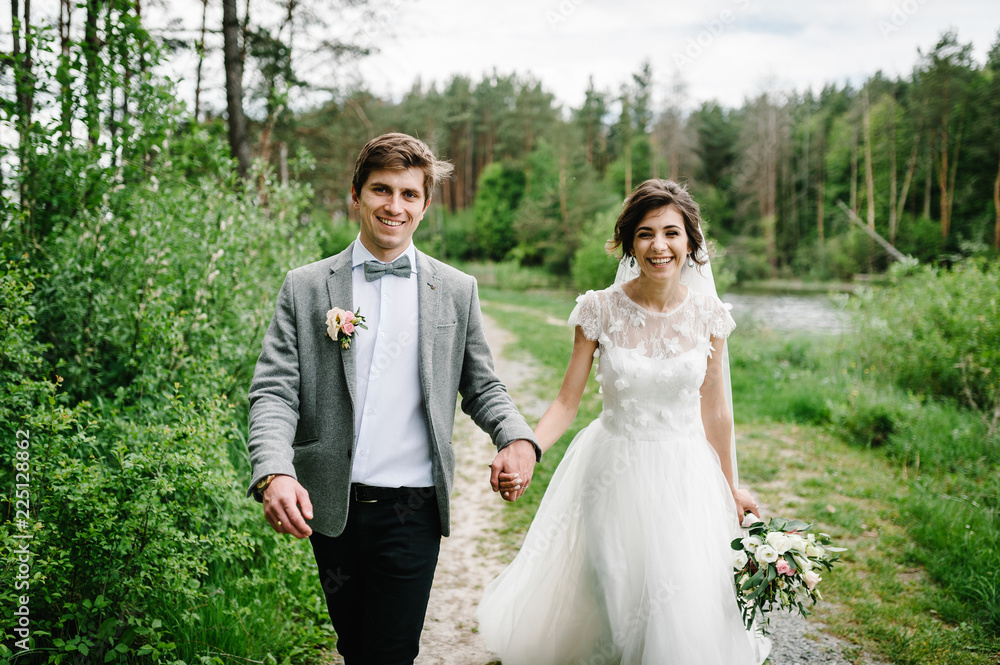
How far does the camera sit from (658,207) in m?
2.69

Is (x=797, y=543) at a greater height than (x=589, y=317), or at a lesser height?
lesser

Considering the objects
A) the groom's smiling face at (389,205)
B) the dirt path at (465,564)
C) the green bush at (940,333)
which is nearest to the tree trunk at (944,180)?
the green bush at (940,333)

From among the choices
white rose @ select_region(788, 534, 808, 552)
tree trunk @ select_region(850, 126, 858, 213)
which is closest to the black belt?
white rose @ select_region(788, 534, 808, 552)

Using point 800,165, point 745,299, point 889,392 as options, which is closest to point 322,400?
point 889,392

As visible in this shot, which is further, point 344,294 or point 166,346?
point 166,346

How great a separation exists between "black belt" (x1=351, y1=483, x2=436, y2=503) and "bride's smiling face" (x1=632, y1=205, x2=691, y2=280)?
57.2 inches

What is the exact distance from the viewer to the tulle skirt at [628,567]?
2.44 metres

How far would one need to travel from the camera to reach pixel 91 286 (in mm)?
3570

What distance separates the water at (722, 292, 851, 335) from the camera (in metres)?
15.2

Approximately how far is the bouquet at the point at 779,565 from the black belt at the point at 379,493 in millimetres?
1399

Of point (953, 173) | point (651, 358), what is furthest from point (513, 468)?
point (953, 173)

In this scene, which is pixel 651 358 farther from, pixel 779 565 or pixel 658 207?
pixel 779 565

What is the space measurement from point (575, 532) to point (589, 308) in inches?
42.9

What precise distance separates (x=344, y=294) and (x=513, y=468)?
0.82 meters
